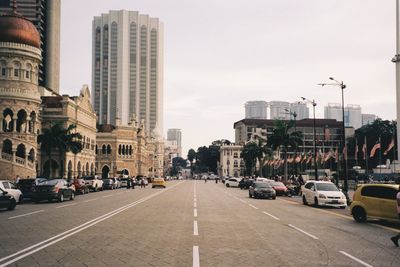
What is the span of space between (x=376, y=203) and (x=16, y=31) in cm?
5139

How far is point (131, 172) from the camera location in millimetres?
107250

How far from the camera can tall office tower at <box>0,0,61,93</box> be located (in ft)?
427

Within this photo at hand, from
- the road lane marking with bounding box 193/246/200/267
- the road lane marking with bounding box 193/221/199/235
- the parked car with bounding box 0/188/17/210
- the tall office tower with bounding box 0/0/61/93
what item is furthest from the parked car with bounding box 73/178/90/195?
the tall office tower with bounding box 0/0/61/93

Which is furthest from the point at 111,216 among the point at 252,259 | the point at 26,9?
the point at 26,9

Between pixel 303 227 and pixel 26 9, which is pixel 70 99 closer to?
pixel 303 227

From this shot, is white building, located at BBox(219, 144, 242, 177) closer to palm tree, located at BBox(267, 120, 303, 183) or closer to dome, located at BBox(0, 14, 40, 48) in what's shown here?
palm tree, located at BBox(267, 120, 303, 183)

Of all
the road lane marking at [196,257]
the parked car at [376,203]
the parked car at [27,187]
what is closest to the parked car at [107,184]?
the parked car at [27,187]

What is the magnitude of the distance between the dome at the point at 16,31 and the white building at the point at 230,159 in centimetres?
13984

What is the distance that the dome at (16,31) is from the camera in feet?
188

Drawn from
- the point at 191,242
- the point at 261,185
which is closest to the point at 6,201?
the point at 191,242

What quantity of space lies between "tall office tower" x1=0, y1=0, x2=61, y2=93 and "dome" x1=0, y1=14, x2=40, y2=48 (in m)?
73.5

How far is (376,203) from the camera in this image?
60.5 ft

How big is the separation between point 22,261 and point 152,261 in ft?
8.97

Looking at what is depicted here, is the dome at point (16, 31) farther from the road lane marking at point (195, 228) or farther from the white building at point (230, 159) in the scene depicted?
the white building at point (230, 159)
